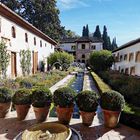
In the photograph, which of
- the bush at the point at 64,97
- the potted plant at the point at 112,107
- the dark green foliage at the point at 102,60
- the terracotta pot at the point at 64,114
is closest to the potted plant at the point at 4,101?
the bush at the point at 64,97

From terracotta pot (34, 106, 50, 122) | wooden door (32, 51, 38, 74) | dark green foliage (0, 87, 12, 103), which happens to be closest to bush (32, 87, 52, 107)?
terracotta pot (34, 106, 50, 122)

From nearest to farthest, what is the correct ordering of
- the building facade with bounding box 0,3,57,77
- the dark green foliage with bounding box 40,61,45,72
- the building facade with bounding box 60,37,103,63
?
the building facade with bounding box 0,3,57,77, the dark green foliage with bounding box 40,61,45,72, the building facade with bounding box 60,37,103,63

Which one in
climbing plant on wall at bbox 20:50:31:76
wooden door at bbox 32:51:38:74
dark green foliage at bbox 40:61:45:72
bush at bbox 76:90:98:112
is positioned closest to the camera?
bush at bbox 76:90:98:112

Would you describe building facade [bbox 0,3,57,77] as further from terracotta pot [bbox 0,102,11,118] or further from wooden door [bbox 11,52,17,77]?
terracotta pot [bbox 0,102,11,118]

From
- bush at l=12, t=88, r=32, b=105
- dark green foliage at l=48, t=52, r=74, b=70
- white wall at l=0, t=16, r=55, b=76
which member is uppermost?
white wall at l=0, t=16, r=55, b=76

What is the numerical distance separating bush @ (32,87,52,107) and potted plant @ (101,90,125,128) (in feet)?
5.67

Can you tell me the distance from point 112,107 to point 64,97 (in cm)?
144

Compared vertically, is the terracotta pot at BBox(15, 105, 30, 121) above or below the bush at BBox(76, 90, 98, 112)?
below

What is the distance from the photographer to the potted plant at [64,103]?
21.4 ft

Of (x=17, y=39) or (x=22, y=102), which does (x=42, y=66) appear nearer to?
(x=17, y=39)

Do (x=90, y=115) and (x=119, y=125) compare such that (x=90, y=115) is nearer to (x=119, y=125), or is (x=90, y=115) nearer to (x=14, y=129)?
(x=119, y=125)

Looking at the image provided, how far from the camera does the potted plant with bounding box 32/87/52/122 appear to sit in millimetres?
6801

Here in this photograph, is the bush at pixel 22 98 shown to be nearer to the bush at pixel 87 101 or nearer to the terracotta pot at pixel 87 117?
the bush at pixel 87 101

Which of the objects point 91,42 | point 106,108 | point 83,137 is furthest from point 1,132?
point 91,42
